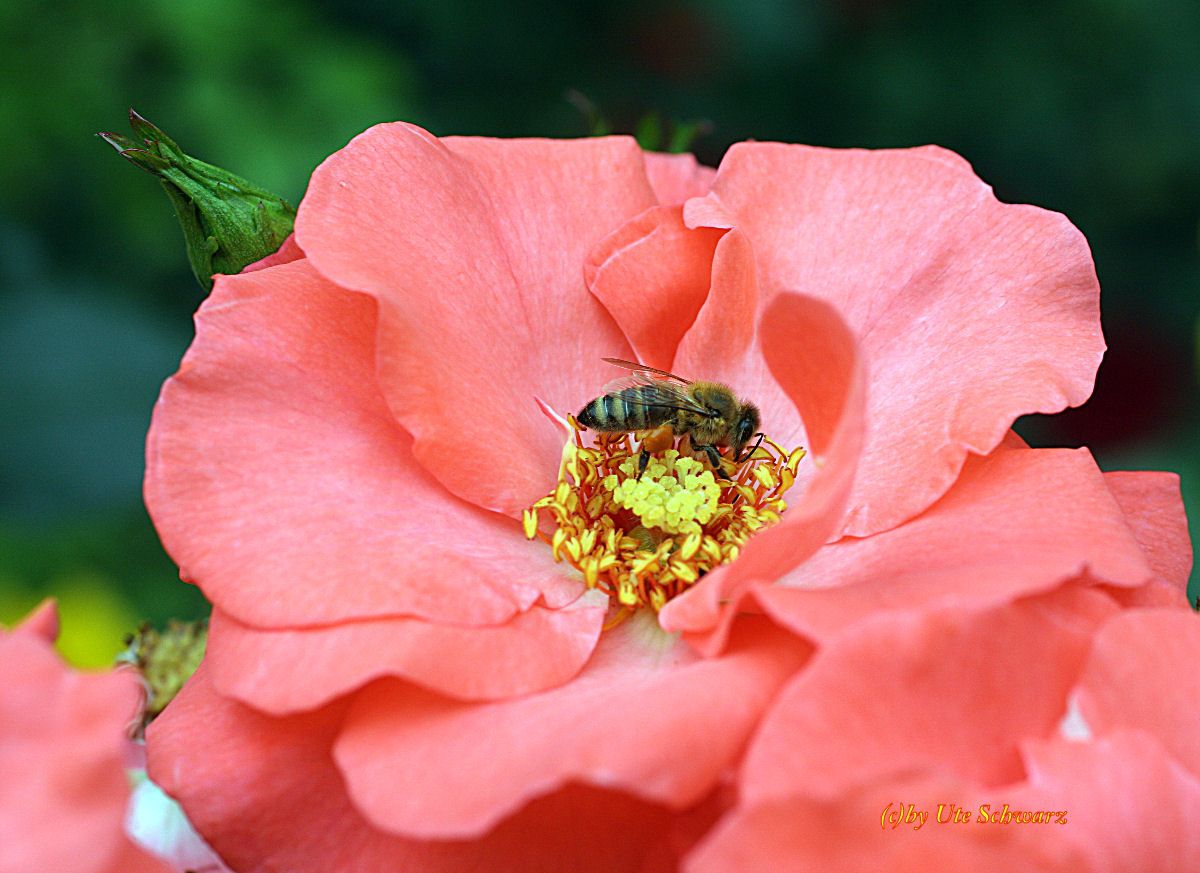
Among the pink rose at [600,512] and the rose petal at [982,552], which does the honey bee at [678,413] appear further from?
the rose petal at [982,552]

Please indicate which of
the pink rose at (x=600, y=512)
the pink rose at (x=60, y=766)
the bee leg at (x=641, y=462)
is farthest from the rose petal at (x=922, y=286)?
the pink rose at (x=60, y=766)

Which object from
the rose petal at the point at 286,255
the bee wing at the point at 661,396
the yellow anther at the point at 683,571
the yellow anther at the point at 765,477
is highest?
the rose petal at the point at 286,255

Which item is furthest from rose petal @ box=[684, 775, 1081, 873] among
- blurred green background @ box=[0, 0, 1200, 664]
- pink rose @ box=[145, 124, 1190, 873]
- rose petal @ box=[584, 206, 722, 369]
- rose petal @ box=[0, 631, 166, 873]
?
blurred green background @ box=[0, 0, 1200, 664]

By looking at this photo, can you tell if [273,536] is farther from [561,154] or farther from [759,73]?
[759,73]

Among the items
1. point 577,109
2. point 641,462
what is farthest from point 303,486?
point 577,109

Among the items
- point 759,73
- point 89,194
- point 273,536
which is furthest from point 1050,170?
point 273,536

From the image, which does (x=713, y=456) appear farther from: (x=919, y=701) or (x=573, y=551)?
(x=919, y=701)
